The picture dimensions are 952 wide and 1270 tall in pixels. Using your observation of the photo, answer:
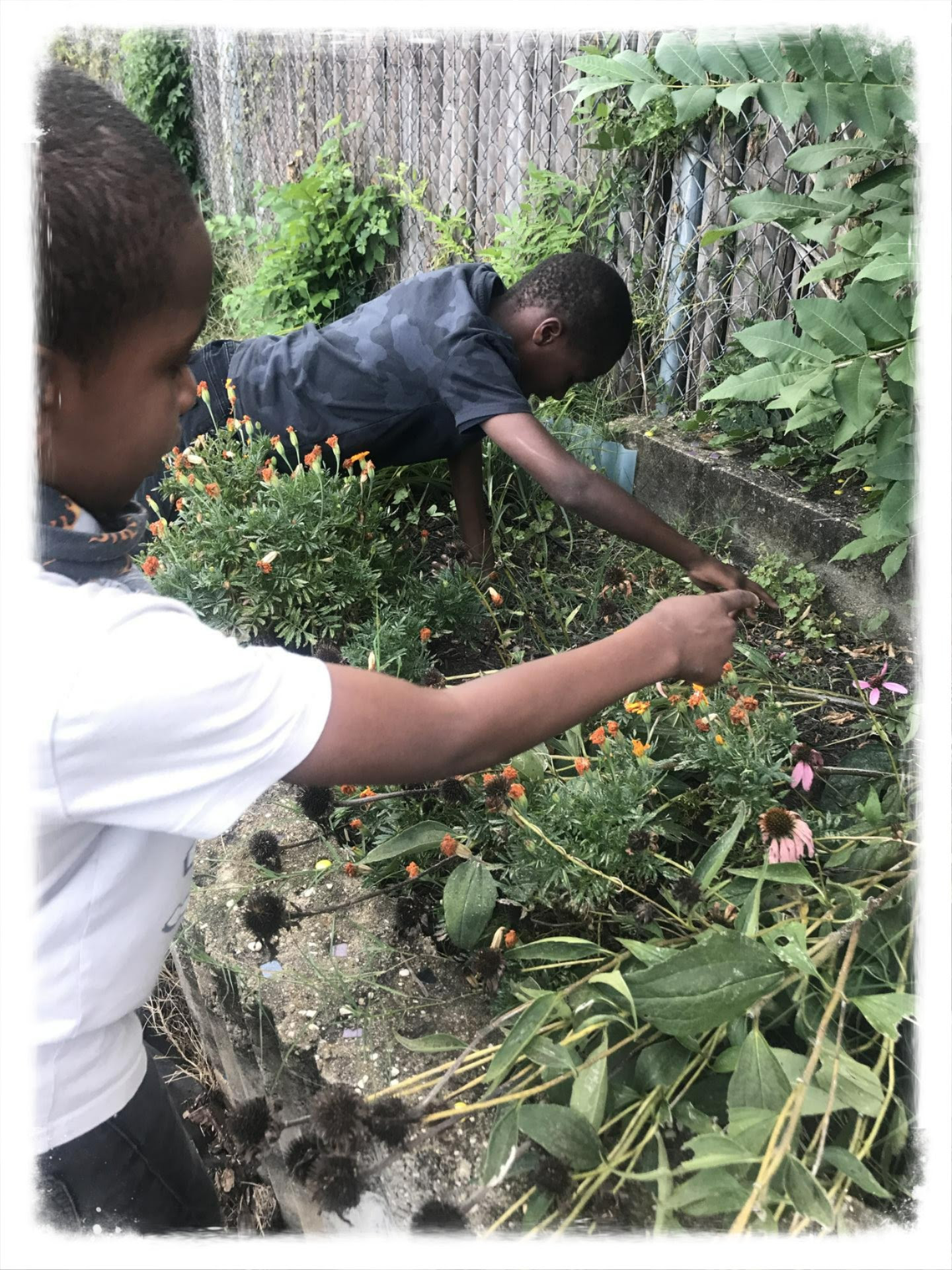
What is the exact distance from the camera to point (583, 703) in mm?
1100

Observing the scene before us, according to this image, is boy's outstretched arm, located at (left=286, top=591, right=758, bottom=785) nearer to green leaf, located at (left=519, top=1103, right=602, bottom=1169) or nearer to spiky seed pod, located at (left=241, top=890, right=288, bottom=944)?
green leaf, located at (left=519, top=1103, right=602, bottom=1169)

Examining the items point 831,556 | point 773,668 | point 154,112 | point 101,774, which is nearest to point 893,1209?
point 101,774

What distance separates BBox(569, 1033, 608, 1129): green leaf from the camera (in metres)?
1.18

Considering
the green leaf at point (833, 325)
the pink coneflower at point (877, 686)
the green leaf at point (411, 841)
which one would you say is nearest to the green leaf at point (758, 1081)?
the green leaf at point (411, 841)

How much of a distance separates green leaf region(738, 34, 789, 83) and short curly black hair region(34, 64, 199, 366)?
1.26 meters

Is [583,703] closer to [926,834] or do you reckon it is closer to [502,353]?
[926,834]

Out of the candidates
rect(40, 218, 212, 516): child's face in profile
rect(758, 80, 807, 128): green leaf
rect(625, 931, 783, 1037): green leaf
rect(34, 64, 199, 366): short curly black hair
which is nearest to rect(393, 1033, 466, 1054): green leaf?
rect(625, 931, 783, 1037): green leaf

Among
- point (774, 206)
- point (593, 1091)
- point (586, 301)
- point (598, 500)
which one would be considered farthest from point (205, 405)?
point (593, 1091)

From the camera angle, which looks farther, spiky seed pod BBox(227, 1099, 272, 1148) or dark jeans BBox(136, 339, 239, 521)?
dark jeans BBox(136, 339, 239, 521)

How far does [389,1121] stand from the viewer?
1156 mm

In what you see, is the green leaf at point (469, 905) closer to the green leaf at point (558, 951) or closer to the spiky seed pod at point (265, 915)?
the green leaf at point (558, 951)

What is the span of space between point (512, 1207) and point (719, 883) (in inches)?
23.6

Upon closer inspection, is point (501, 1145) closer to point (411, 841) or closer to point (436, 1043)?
point (436, 1043)

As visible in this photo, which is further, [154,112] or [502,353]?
[154,112]
